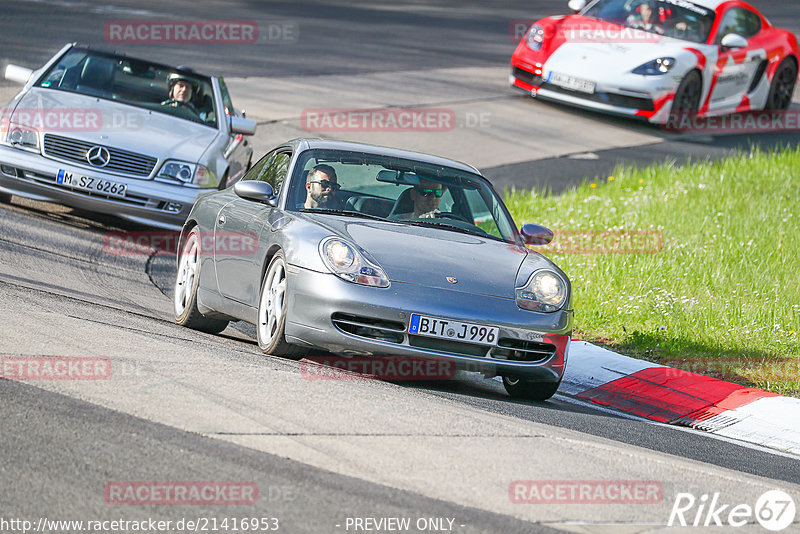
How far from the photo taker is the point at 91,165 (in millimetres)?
11242

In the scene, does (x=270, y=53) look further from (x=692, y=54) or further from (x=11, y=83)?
(x=692, y=54)

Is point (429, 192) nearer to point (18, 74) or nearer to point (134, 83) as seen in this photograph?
point (134, 83)

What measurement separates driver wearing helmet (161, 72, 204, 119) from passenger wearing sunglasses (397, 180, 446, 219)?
5148 millimetres

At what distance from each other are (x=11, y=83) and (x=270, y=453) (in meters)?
13.2

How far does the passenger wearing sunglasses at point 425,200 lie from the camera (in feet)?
26.2

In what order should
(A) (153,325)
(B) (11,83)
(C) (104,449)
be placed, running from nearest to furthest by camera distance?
(C) (104,449) → (A) (153,325) → (B) (11,83)

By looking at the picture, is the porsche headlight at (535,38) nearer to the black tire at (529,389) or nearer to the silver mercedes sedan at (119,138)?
the silver mercedes sedan at (119,138)

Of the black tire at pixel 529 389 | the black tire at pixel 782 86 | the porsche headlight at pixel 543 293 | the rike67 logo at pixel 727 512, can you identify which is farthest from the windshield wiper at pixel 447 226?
the black tire at pixel 782 86

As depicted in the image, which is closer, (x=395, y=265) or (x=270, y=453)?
(x=270, y=453)

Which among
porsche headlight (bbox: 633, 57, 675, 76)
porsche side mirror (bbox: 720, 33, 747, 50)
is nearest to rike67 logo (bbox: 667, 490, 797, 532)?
porsche headlight (bbox: 633, 57, 675, 76)

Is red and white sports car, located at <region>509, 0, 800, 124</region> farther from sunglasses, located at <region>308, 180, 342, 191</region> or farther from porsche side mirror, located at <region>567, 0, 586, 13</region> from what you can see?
sunglasses, located at <region>308, 180, 342, 191</region>

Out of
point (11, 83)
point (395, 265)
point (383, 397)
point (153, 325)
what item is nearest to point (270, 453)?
point (383, 397)

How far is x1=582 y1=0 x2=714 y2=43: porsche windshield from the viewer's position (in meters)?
18.5

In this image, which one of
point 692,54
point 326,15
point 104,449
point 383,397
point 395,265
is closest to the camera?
point 104,449
